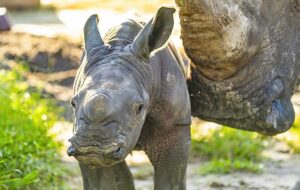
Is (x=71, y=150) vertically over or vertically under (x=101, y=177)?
over

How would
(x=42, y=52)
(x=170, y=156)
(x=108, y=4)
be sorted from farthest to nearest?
(x=108, y=4)
(x=42, y=52)
(x=170, y=156)

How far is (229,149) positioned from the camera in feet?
26.3

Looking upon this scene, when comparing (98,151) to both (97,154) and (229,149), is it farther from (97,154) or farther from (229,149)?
(229,149)

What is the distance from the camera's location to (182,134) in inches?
187

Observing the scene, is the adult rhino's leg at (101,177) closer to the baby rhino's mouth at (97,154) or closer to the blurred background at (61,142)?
the baby rhino's mouth at (97,154)

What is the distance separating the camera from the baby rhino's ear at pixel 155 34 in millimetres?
4391

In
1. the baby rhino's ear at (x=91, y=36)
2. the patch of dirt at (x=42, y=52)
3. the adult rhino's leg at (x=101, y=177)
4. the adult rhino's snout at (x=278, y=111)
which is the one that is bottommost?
the patch of dirt at (x=42, y=52)

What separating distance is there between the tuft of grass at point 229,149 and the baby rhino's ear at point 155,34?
3321 mm

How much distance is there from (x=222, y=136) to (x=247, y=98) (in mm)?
3179

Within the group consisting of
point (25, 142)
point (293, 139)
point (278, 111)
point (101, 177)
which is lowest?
point (293, 139)

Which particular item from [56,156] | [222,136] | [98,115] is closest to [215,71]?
[98,115]

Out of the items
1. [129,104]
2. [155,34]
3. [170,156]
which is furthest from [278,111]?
[129,104]

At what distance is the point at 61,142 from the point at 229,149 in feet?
5.10

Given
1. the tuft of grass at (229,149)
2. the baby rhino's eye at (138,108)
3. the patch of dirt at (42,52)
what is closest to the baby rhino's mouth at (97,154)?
the baby rhino's eye at (138,108)
